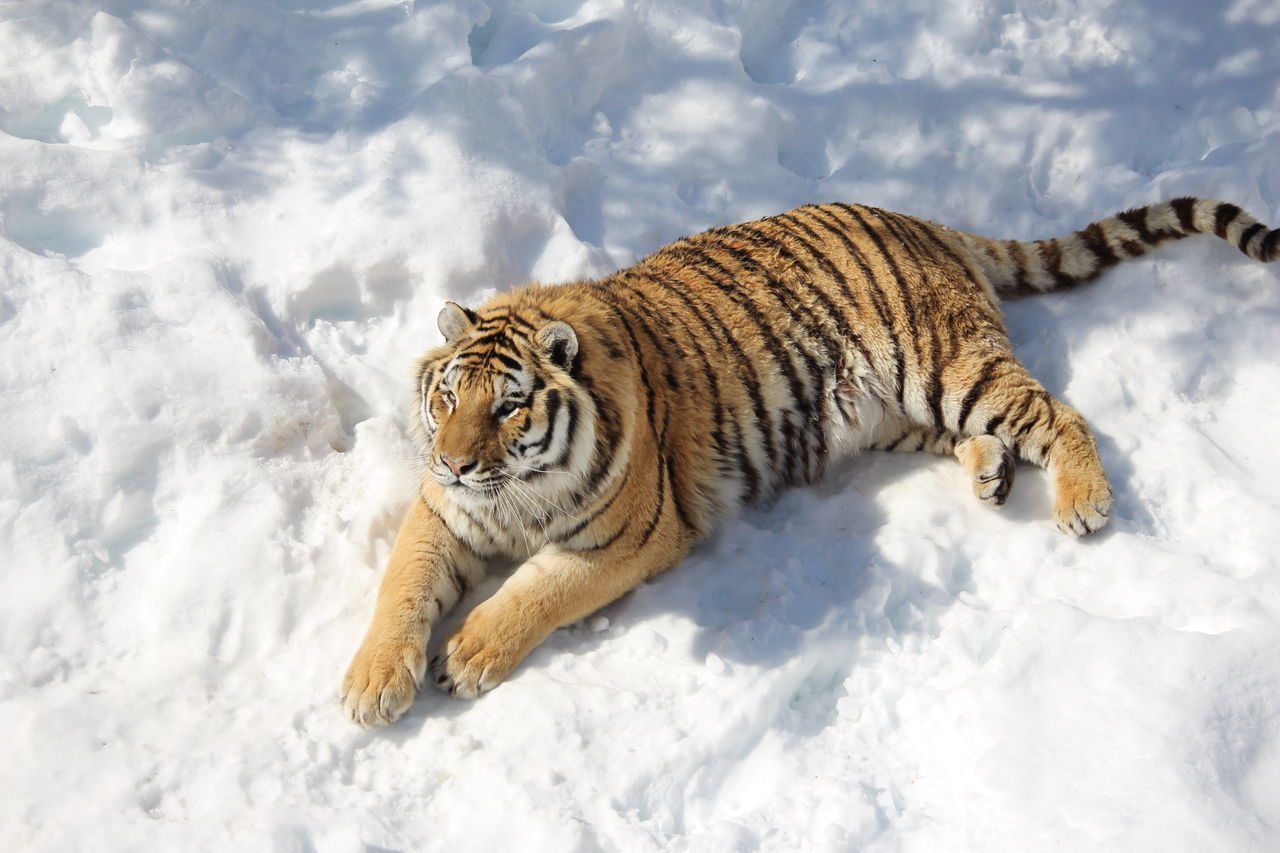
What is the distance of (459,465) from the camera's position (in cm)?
263

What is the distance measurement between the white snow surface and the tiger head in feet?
1.67

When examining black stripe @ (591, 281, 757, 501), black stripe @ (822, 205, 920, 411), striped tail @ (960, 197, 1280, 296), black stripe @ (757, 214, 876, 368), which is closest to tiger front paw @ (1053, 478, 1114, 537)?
black stripe @ (822, 205, 920, 411)

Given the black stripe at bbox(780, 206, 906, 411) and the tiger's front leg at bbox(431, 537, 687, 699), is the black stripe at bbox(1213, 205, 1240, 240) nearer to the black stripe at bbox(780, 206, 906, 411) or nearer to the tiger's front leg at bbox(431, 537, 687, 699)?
the black stripe at bbox(780, 206, 906, 411)

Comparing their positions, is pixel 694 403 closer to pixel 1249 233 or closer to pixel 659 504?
pixel 659 504

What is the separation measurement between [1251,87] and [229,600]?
4.47 meters

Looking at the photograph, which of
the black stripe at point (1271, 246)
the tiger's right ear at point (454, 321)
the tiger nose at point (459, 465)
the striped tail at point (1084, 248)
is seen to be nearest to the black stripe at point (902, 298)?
the striped tail at point (1084, 248)

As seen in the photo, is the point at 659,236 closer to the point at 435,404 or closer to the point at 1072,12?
the point at 435,404

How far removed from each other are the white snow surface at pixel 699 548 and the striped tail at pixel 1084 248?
0.10 metres

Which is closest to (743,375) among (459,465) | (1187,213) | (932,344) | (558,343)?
(932,344)

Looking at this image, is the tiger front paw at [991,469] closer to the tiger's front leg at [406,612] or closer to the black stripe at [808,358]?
the black stripe at [808,358]

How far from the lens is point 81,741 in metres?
2.51

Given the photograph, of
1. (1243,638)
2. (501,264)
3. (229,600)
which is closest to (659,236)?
(501,264)

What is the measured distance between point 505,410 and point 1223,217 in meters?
2.64

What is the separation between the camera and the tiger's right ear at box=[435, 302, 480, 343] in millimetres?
2920
